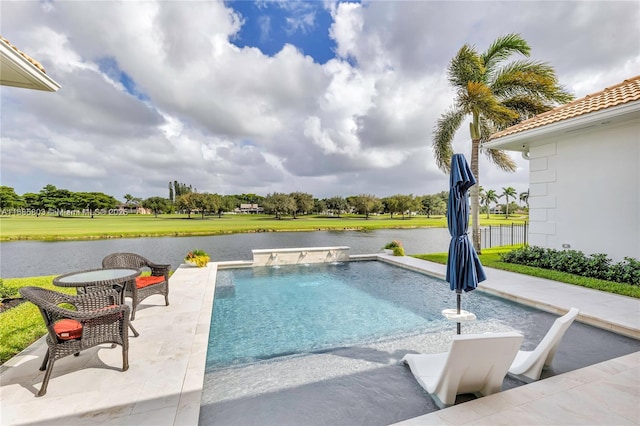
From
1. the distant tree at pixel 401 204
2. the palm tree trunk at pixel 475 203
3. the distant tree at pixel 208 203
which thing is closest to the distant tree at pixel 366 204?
the distant tree at pixel 401 204

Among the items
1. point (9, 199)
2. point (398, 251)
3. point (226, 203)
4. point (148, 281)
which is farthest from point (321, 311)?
point (9, 199)

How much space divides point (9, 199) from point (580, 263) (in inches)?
3030

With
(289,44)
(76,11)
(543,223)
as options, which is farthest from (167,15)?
(543,223)

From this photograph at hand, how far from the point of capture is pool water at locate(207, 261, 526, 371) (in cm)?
418

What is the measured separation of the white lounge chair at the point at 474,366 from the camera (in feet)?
7.63

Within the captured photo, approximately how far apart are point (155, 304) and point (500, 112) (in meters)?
12.3

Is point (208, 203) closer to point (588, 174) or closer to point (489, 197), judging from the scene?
point (588, 174)

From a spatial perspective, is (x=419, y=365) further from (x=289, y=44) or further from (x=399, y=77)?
(x=289, y=44)

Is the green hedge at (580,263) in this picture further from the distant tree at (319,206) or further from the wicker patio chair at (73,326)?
the distant tree at (319,206)

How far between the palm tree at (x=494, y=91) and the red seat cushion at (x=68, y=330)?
477 inches

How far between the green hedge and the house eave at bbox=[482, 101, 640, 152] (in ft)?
10.8

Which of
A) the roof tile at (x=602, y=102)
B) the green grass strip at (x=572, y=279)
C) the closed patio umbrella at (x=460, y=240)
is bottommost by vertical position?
the green grass strip at (x=572, y=279)

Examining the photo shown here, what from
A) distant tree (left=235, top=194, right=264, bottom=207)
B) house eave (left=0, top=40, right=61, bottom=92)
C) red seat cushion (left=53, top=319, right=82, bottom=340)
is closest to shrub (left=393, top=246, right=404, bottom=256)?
red seat cushion (left=53, top=319, right=82, bottom=340)

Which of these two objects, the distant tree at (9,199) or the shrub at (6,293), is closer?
the shrub at (6,293)
